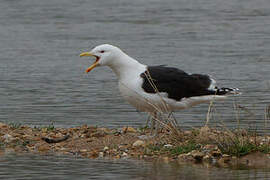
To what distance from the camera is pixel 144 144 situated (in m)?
9.19

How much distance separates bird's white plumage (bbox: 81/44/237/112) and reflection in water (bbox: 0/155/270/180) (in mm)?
1378

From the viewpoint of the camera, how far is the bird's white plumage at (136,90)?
9.72 metres

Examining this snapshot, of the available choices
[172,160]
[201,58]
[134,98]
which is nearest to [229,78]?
[201,58]

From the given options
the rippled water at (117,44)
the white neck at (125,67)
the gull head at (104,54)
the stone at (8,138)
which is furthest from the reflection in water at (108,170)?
the gull head at (104,54)

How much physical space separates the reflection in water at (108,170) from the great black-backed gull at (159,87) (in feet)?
4.76

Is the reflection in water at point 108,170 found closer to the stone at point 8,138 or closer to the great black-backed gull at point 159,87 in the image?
the stone at point 8,138

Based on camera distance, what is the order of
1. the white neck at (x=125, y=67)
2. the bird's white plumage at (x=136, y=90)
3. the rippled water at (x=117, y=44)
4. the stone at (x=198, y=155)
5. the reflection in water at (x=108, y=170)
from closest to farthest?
the reflection in water at (x=108, y=170) → the stone at (x=198, y=155) → the bird's white plumage at (x=136, y=90) → the white neck at (x=125, y=67) → the rippled water at (x=117, y=44)

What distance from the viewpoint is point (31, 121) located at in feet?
37.5

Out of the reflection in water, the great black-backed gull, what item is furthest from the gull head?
the reflection in water

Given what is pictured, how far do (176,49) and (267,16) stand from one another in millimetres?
6000

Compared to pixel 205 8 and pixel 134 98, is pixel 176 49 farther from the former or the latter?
pixel 134 98

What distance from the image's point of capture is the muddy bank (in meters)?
8.50

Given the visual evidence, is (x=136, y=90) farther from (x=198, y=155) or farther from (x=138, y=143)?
(x=198, y=155)

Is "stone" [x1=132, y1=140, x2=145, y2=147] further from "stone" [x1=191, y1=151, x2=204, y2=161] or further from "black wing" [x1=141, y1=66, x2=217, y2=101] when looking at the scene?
"stone" [x1=191, y1=151, x2=204, y2=161]
